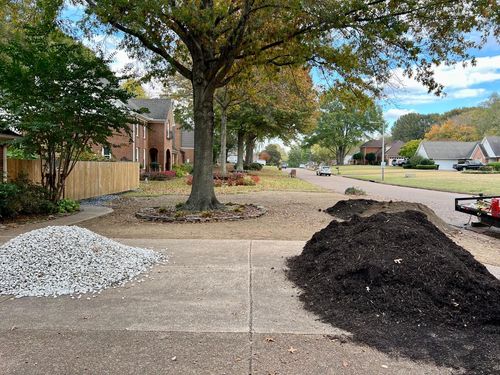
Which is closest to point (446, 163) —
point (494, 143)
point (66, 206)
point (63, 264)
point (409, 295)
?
point (494, 143)

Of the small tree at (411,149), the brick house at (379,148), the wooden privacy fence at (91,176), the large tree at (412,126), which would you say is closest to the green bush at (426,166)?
the small tree at (411,149)

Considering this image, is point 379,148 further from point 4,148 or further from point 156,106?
point 4,148

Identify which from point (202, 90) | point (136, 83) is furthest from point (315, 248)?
point (136, 83)

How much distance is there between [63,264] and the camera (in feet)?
18.2

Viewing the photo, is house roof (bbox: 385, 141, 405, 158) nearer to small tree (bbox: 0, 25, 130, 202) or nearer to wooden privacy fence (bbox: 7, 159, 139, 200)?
wooden privacy fence (bbox: 7, 159, 139, 200)

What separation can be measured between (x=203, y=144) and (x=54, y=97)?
4.62 meters

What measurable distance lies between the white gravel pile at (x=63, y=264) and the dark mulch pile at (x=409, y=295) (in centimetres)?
248

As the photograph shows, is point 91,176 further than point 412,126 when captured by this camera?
No

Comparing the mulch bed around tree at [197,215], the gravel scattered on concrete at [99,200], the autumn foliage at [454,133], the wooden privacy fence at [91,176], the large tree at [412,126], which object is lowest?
the gravel scattered on concrete at [99,200]

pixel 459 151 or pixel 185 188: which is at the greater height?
pixel 459 151

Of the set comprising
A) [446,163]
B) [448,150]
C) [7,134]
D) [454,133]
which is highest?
[454,133]

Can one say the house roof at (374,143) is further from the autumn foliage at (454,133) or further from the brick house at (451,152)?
the brick house at (451,152)

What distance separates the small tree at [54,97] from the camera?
458 inches

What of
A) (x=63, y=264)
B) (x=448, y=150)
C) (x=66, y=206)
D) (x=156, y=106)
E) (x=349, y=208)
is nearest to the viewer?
(x=63, y=264)
